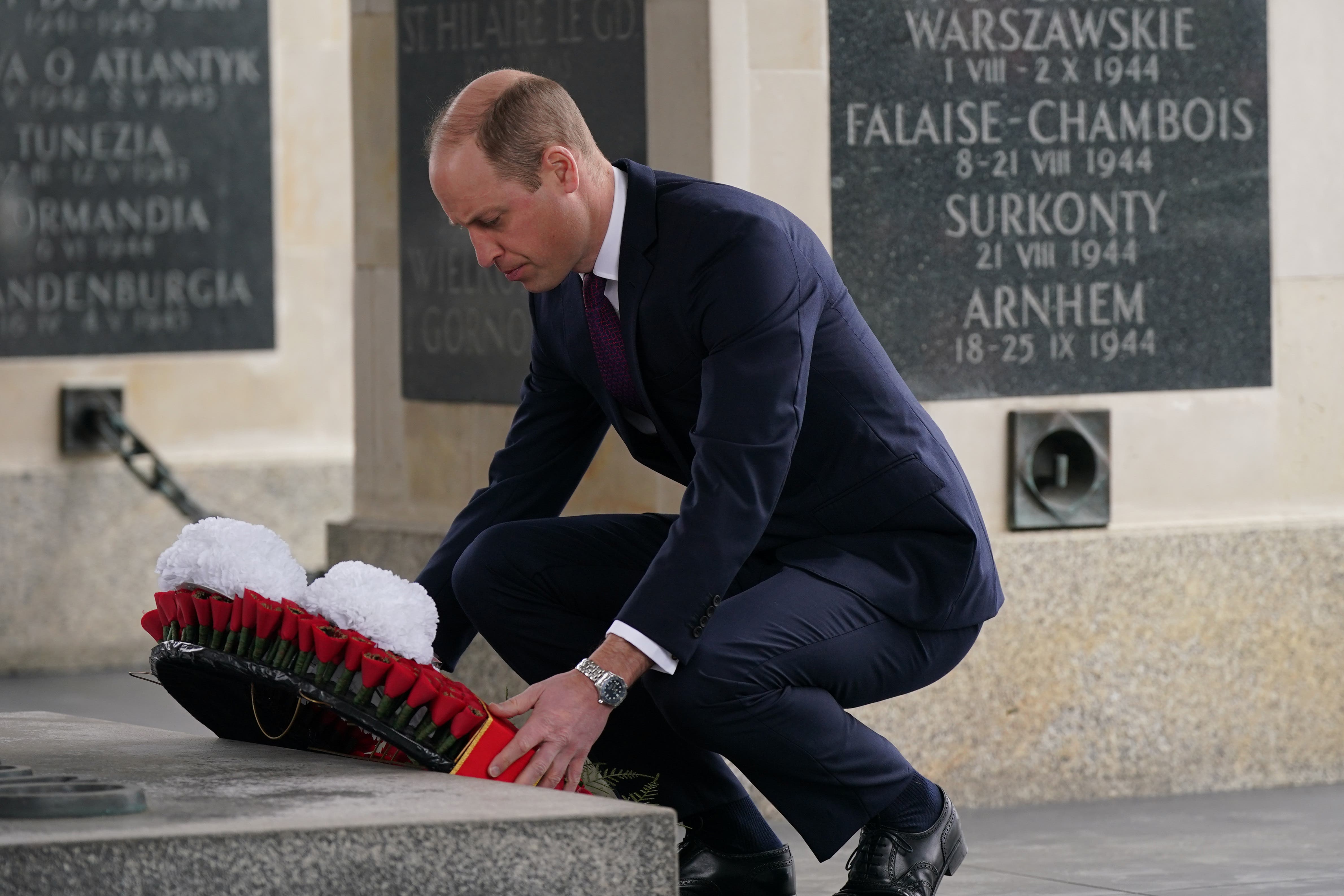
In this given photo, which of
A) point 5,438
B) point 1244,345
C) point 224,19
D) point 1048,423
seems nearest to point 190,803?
point 1048,423

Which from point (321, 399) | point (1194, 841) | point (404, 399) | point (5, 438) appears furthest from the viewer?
point (321, 399)

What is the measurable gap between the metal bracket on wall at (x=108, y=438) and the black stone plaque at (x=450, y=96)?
8.15 feet

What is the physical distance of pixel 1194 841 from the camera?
529 cm

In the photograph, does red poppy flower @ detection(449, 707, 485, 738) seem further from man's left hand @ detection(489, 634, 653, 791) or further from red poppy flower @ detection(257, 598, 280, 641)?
red poppy flower @ detection(257, 598, 280, 641)

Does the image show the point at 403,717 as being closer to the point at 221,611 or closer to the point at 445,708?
the point at 445,708

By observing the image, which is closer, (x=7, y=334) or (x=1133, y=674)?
(x=1133, y=674)

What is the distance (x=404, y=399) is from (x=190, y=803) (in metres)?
3.37

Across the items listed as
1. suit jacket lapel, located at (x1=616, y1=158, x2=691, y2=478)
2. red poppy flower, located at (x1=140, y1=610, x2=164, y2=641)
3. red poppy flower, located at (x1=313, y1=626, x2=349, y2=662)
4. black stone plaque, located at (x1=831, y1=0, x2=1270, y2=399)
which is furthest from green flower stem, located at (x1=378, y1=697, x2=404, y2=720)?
black stone plaque, located at (x1=831, y1=0, x2=1270, y2=399)

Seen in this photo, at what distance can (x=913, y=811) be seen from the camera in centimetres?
412

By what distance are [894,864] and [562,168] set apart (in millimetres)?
1322

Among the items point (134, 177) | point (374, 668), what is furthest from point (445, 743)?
point (134, 177)

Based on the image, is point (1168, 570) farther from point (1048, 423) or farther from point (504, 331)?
point (504, 331)

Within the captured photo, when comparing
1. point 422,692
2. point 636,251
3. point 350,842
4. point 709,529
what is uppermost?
point 636,251

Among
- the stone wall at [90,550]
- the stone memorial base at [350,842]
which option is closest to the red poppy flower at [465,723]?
the stone memorial base at [350,842]
